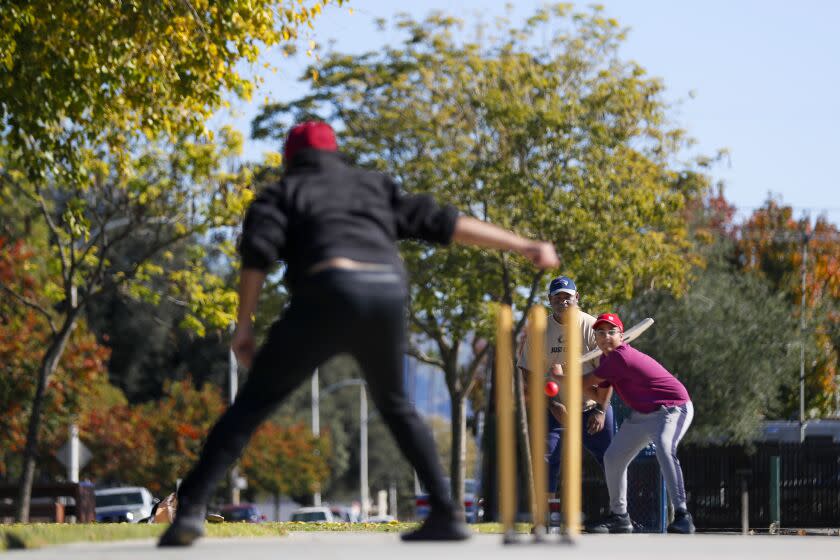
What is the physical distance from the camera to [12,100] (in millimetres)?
16781

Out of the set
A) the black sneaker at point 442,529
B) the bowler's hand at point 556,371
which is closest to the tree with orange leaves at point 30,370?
the bowler's hand at point 556,371

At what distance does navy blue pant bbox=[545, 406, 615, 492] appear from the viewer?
1244 centimetres

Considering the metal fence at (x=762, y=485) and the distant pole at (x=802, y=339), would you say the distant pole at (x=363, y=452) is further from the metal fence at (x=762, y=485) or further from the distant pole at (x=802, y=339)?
the metal fence at (x=762, y=485)

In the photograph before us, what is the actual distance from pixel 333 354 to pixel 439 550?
0.93 metres

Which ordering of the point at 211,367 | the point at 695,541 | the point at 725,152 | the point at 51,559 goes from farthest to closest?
the point at 211,367
the point at 725,152
the point at 695,541
the point at 51,559

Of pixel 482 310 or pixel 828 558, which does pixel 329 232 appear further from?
pixel 482 310

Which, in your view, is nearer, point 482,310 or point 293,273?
point 293,273

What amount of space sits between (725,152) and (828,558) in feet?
95.1

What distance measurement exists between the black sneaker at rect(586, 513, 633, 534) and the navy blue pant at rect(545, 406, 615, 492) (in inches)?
49.7

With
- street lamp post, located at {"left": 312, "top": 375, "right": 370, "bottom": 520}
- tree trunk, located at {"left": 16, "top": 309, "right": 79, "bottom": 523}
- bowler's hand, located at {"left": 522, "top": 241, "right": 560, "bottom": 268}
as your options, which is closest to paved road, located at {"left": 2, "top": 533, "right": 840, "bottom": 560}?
bowler's hand, located at {"left": 522, "top": 241, "right": 560, "bottom": 268}

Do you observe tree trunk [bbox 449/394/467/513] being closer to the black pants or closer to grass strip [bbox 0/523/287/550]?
grass strip [bbox 0/523/287/550]

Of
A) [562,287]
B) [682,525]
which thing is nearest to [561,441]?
[562,287]

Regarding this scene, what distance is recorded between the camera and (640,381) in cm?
1062

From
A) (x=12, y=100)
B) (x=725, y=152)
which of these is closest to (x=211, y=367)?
(x=725, y=152)
